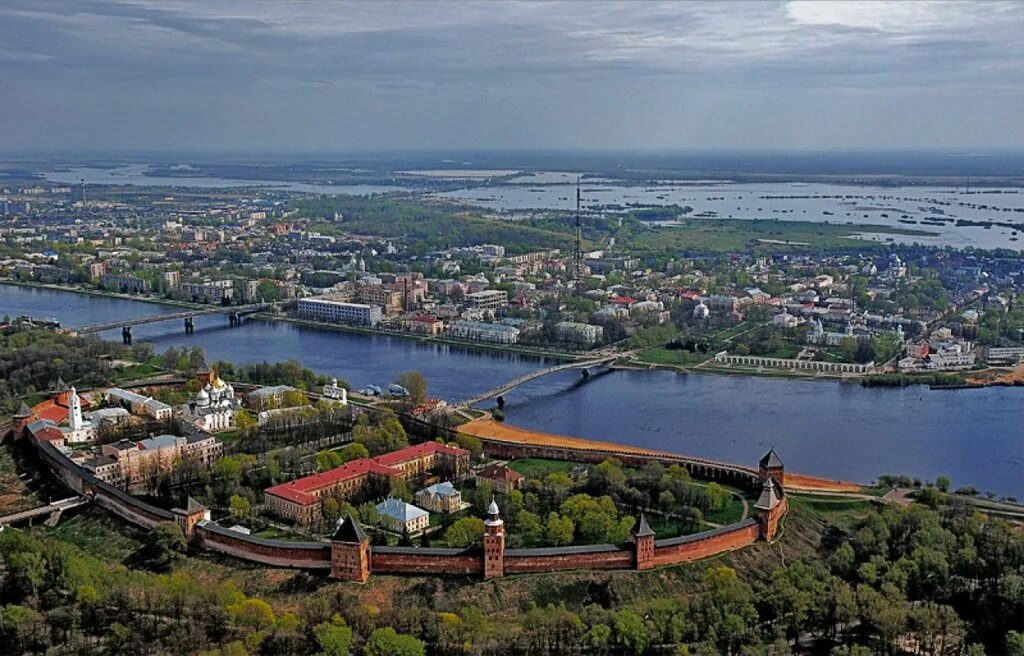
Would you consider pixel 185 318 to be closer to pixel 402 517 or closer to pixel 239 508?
pixel 239 508

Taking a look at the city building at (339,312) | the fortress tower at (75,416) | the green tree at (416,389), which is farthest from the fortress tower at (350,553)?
Answer: the city building at (339,312)

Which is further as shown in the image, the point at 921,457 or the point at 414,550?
the point at 921,457

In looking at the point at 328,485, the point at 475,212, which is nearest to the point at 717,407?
the point at 328,485

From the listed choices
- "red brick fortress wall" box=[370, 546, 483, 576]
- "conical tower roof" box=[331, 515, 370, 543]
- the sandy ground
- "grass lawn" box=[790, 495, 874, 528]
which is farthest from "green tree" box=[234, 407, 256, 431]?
"grass lawn" box=[790, 495, 874, 528]

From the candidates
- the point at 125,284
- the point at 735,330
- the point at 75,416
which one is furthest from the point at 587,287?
the point at 75,416

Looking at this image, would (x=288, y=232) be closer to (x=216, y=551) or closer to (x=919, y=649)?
(x=216, y=551)

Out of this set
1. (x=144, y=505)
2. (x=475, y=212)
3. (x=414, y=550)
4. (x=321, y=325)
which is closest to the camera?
(x=414, y=550)

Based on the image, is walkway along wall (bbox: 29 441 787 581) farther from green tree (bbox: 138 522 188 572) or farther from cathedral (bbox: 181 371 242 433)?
cathedral (bbox: 181 371 242 433)
